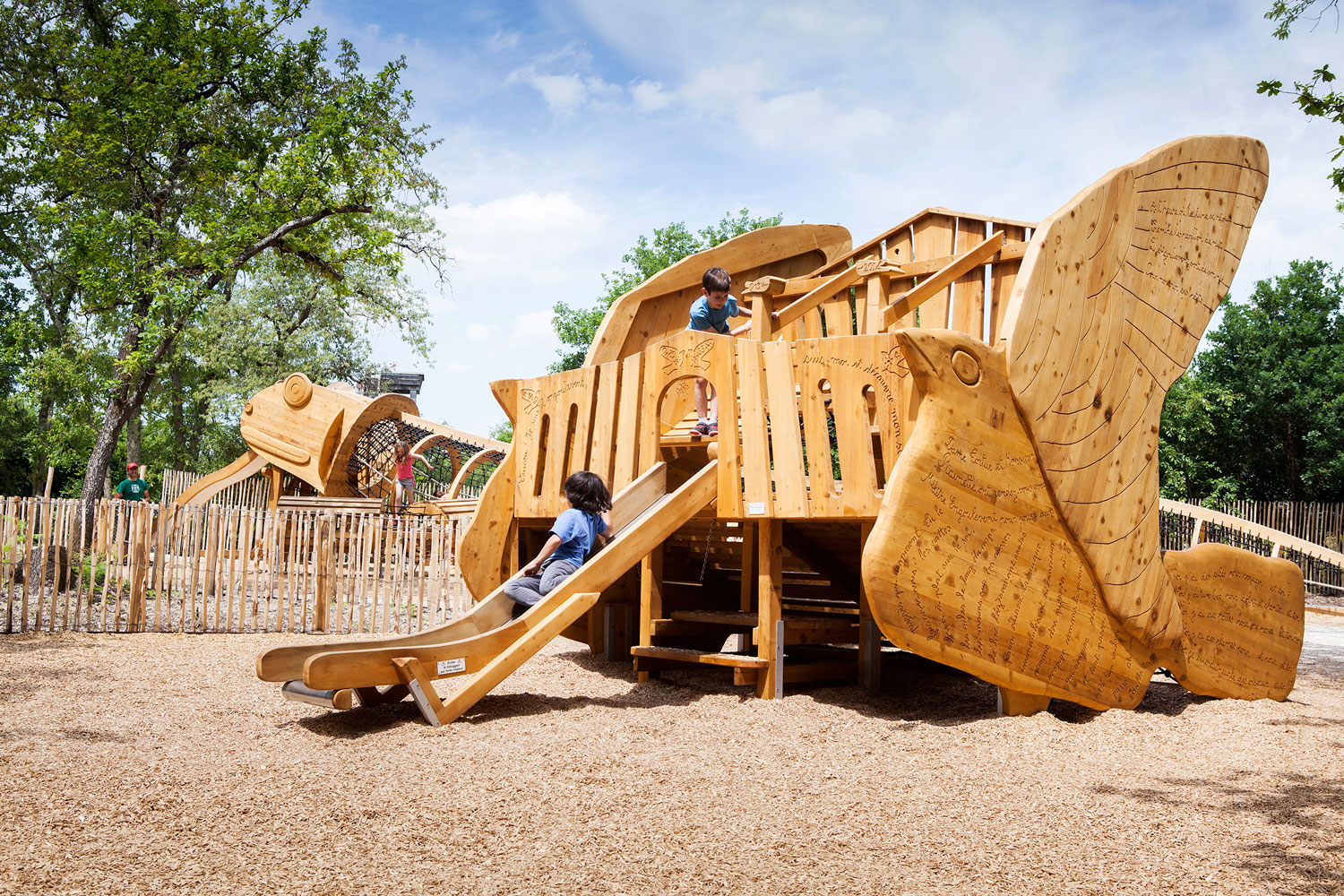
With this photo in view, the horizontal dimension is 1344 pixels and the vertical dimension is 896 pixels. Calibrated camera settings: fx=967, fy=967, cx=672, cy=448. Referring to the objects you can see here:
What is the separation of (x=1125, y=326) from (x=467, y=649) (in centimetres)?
458

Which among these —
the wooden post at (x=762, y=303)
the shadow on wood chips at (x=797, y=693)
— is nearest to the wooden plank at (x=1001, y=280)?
the wooden post at (x=762, y=303)

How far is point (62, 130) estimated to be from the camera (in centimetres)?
1518

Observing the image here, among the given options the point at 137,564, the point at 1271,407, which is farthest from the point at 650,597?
the point at 1271,407

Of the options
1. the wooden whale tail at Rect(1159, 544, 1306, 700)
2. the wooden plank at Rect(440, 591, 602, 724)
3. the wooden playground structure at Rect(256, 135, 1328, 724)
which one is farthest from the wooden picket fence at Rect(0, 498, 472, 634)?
the wooden whale tail at Rect(1159, 544, 1306, 700)

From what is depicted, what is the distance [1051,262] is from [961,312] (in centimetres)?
329

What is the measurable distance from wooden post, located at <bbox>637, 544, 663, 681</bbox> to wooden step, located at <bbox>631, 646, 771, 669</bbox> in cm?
10

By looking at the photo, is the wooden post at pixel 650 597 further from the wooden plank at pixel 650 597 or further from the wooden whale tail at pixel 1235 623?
the wooden whale tail at pixel 1235 623

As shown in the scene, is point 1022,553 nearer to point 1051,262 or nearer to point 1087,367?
point 1087,367

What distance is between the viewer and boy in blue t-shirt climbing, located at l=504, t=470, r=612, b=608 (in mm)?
6621

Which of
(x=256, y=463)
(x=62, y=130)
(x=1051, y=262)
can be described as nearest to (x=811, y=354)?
(x=1051, y=262)

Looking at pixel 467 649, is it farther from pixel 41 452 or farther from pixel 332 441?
pixel 41 452

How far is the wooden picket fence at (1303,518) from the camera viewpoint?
20469mm

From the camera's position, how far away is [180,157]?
16.2 m

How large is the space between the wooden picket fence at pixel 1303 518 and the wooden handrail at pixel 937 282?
15648 mm
